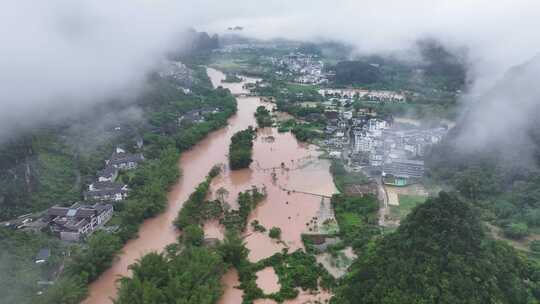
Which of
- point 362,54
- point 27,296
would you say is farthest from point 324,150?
point 362,54

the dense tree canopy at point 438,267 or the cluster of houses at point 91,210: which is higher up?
the dense tree canopy at point 438,267

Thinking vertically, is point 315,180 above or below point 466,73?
below

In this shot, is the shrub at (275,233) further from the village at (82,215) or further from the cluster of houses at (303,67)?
the cluster of houses at (303,67)

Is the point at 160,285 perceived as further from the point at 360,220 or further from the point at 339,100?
the point at 339,100

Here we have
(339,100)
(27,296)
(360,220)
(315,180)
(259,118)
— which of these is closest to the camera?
(27,296)

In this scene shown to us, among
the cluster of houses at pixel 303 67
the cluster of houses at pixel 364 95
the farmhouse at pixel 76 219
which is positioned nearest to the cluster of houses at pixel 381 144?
the cluster of houses at pixel 364 95

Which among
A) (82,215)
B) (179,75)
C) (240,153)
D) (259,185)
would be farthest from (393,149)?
(179,75)

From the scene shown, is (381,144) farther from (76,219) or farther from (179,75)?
(179,75)
